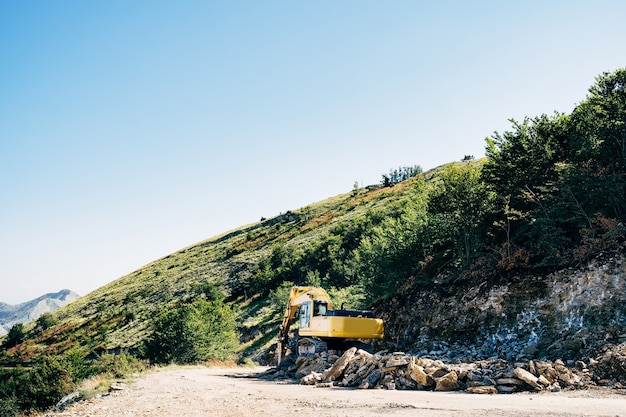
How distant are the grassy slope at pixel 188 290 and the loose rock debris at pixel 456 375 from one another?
30890mm

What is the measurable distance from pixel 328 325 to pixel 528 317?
26.7 feet

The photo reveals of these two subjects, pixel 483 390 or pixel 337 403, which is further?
pixel 483 390

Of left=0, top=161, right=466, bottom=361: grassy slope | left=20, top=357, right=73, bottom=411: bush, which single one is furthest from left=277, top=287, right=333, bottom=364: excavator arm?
left=0, top=161, right=466, bottom=361: grassy slope

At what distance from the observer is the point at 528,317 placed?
54.8 ft

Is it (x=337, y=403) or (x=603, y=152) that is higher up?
(x=603, y=152)

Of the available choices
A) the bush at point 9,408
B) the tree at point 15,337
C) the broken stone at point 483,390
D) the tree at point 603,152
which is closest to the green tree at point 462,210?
the tree at point 603,152

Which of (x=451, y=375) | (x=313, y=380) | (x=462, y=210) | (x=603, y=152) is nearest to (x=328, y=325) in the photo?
(x=313, y=380)

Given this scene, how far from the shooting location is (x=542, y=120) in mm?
22062

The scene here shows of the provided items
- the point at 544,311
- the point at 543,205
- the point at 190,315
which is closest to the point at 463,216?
the point at 543,205

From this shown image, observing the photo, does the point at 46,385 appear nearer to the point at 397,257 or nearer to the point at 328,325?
the point at 328,325

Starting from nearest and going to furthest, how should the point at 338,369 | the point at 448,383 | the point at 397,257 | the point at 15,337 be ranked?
1. the point at 448,383
2. the point at 338,369
3. the point at 397,257
4. the point at 15,337

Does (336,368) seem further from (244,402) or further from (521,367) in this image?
(521,367)

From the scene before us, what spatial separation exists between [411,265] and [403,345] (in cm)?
673

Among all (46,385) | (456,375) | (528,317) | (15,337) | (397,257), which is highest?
(397,257)
